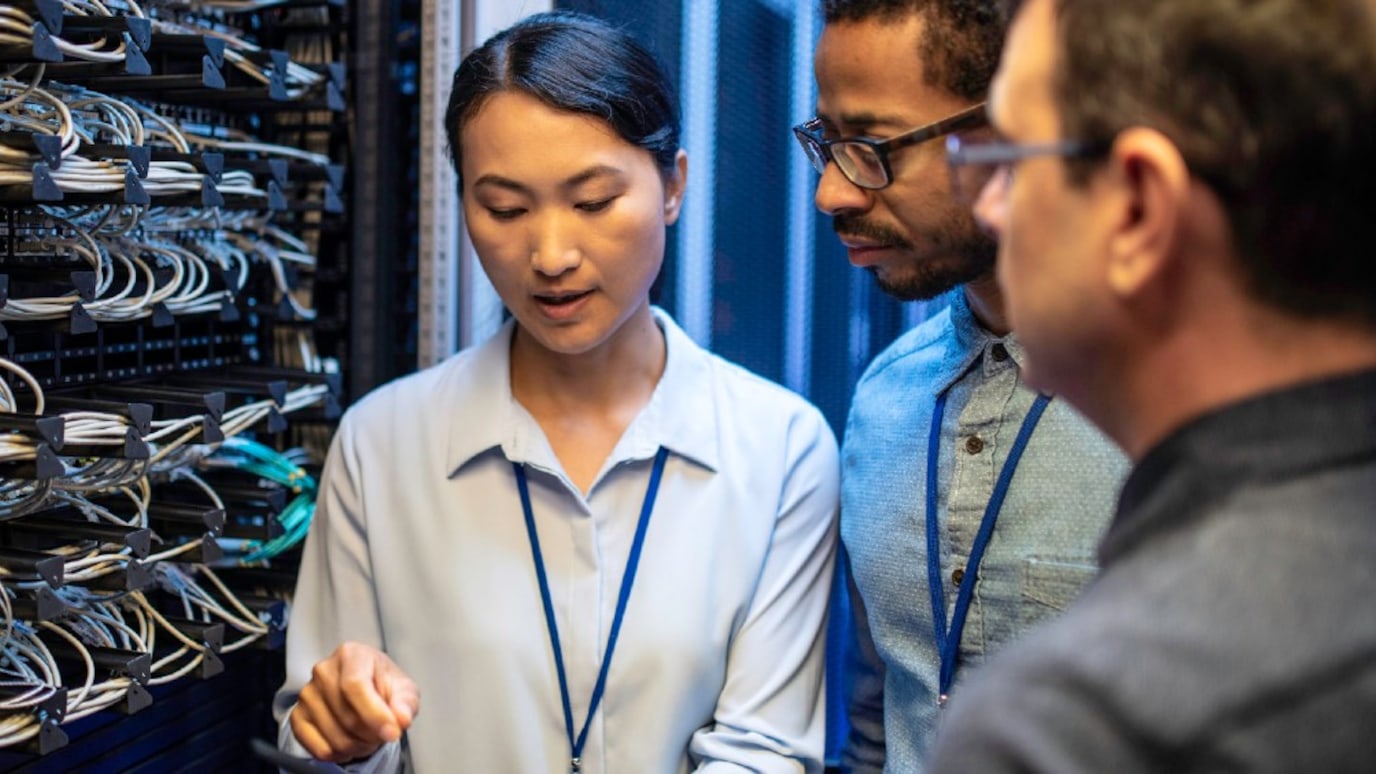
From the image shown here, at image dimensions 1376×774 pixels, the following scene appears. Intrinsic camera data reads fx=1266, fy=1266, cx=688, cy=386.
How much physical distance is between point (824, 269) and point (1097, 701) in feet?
4.74

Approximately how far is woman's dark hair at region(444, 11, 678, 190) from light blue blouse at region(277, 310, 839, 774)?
33 cm

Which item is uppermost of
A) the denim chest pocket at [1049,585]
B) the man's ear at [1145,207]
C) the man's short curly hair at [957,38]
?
the man's short curly hair at [957,38]

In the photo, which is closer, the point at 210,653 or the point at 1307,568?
the point at 1307,568

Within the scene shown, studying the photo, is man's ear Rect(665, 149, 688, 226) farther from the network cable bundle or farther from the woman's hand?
the woman's hand

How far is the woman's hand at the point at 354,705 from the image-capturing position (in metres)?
1.28

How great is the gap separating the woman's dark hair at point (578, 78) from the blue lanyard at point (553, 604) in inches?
16.4

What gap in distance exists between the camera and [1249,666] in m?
0.65

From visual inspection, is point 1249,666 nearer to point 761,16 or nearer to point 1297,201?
point 1297,201

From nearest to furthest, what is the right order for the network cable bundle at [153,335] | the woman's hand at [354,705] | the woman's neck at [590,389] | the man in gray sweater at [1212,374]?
the man in gray sweater at [1212,374] < the woman's hand at [354,705] < the network cable bundle at [153,335] < the woman's neck at [590,389]

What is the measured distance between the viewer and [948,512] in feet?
4.91

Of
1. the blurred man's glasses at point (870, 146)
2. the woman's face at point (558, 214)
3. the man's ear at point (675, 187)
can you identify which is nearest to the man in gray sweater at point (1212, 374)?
the blurred man's glasses at point (870, 146)

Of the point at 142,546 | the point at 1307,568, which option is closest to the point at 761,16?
the point at 142,546

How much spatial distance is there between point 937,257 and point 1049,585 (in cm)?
38

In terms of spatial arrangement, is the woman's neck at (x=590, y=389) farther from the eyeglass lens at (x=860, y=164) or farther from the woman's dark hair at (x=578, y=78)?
the eyeglass lens at (x=860, y=164)
